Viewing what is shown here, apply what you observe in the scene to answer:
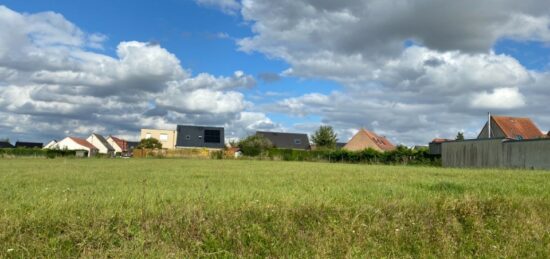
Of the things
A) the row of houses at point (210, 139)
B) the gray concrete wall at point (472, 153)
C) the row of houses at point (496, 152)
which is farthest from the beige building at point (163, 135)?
the gray concrete wall at point (472, 153)

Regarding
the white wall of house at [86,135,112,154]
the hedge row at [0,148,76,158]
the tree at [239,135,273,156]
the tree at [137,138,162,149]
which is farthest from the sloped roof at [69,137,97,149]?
the hedge row at [0,148,76,158]

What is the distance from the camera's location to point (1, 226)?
221 inches

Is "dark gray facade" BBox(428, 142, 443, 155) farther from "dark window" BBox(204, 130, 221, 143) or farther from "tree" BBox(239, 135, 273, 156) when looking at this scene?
"dark window" BBox(204, 130, 221, 143)

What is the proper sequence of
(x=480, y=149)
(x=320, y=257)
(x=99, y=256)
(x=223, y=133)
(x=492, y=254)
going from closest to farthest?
1. (x=99, y=256)
2. (x=320, y=257)
3. (x=492, y=254)
4. (x=480, y=149)
5. (x=223, y=133)

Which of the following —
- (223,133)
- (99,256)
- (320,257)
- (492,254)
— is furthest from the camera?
(223,133)

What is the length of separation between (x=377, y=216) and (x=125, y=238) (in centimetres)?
379

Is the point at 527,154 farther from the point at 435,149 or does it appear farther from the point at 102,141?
the point at 102,141

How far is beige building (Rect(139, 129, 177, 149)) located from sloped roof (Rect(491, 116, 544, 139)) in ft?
239

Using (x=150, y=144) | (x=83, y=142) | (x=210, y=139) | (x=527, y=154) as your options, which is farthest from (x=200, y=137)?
(x=527, y=154)

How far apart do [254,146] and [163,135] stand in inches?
1720

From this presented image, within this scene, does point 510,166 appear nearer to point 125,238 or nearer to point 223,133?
point 125,238

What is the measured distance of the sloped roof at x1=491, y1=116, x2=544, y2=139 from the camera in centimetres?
5375

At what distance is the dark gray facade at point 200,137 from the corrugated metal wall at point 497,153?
63.2m

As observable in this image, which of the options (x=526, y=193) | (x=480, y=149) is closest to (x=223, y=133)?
(x=480, y=149)
